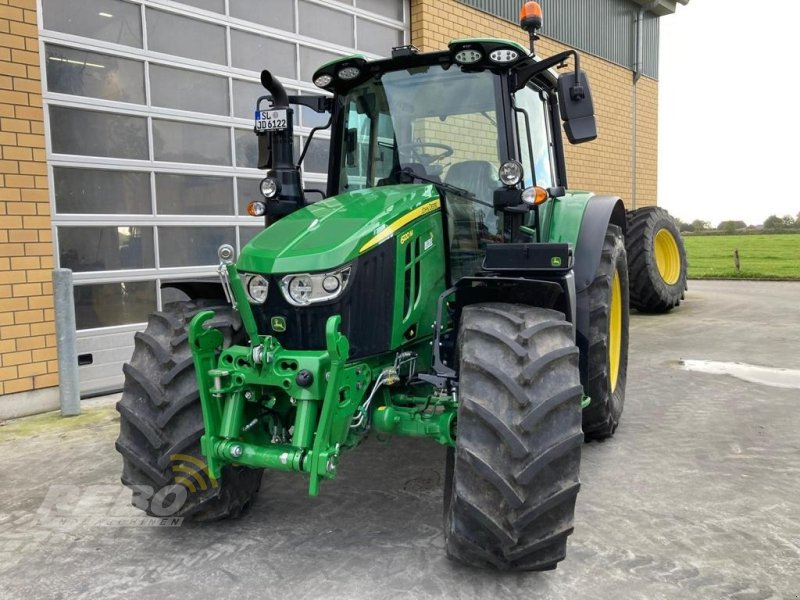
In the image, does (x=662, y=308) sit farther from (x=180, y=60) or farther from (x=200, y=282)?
(x=200, y=282)

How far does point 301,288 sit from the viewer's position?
296 centimetres

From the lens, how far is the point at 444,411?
3197 mm

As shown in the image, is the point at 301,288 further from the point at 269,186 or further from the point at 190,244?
the point at 190,244

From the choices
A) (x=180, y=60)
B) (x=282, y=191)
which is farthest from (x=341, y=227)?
(x=180, y=60)

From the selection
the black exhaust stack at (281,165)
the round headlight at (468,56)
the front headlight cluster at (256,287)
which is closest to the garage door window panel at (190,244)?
the black exhaust stack at (281,165)

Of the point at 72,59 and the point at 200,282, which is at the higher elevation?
the point at 72,59

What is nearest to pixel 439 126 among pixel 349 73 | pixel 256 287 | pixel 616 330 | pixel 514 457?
pixel 349 73

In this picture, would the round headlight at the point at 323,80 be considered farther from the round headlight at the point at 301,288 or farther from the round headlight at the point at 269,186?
the round headlight at the point at 301,288

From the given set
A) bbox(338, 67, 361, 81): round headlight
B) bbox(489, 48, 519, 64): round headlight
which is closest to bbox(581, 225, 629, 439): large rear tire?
bbox(489, 48, 519, 64): round headlight

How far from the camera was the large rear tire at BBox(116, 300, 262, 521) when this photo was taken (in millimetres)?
3096

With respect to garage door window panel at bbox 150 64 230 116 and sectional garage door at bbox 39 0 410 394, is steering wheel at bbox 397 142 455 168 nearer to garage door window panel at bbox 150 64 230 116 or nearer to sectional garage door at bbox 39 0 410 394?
sectional garage door at bbox 39 0 410 394

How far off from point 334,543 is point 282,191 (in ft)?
6.96

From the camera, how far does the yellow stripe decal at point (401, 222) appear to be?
3023 millimetres

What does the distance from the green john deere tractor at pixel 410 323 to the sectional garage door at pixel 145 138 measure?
2.57 meters
